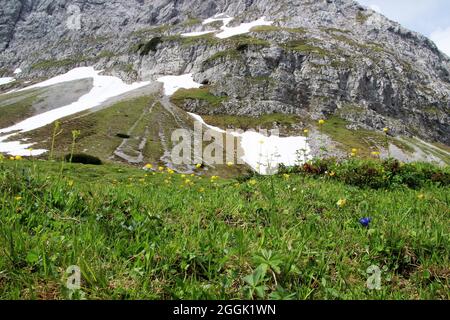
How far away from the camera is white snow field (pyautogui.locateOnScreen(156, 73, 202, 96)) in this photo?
163975 mm

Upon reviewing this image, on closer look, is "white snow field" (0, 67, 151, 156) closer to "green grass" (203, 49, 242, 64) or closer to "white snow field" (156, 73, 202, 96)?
"white snow field" (156, 73, 202, 96)

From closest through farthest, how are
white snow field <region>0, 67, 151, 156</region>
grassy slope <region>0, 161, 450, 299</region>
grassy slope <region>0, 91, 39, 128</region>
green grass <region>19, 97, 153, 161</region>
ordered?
grassy slope <region>0, 161, 450, 299</region> < green grass <region>19, 97, 153, 161</region> < white snow field <region>0, 67, 151, 156</region> < grassy slope <region>0, 91, 39, 128</region>

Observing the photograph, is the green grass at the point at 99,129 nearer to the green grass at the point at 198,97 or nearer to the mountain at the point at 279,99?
the mountain at the point at 279,99

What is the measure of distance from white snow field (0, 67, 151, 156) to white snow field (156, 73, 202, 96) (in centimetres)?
1043

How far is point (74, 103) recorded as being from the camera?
137 m

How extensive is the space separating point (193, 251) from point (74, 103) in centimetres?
14800

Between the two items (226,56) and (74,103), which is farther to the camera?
(226,56)

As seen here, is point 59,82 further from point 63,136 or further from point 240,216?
point 240,216

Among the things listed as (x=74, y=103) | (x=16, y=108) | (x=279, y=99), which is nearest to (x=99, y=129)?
(x=16, y=108)

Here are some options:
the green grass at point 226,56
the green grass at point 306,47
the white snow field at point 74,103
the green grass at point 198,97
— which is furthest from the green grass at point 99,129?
the green grass at point 306,47

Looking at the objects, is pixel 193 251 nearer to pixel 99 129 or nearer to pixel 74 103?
pixel 99 129

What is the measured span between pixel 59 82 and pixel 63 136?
111 meters

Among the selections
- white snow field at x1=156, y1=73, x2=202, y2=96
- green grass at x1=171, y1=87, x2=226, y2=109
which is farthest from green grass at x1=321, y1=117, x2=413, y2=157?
white snow field at x1=156, y1=73, x2=202, y2=96

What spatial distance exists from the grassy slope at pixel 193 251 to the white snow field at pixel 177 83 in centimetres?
15599
